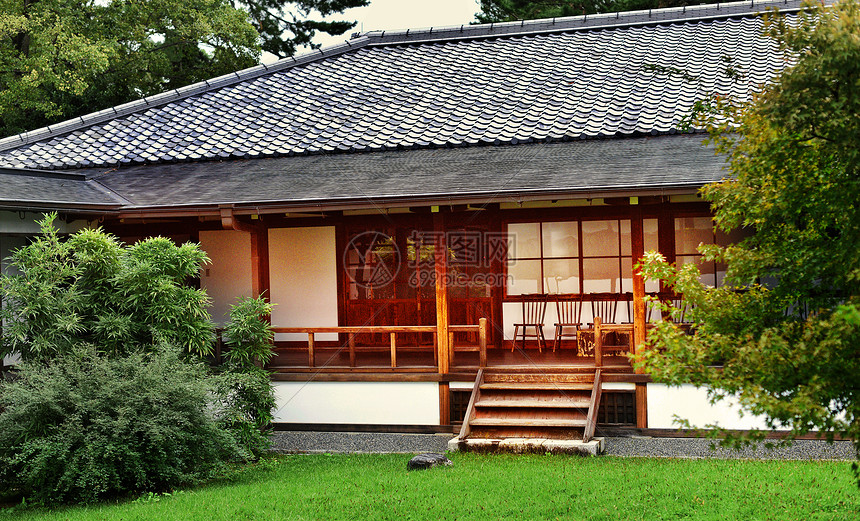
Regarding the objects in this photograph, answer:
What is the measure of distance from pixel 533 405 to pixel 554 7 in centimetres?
2095

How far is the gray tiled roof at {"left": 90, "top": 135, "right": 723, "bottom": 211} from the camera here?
30.6ft

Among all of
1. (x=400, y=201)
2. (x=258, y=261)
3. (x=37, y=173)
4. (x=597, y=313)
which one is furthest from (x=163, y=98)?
(x=597, y=313)

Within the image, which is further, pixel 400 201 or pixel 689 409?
pixel 400 201


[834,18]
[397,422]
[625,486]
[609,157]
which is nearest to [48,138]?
[397,422]

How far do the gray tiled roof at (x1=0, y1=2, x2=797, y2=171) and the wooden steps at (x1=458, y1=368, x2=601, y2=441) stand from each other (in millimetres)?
3570

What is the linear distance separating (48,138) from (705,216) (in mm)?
10424

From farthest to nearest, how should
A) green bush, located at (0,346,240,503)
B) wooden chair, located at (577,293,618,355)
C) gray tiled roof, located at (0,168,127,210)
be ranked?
wooden chair, located at (577,293,618,355), gray tiled roof, located at (0,168,127,210), green bush, located at (0,346,240,503)

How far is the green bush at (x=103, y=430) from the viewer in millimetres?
7422

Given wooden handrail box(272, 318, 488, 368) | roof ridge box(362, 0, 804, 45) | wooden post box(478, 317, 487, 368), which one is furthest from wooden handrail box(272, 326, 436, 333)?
roof ridge box(362, 0, 804, 45)

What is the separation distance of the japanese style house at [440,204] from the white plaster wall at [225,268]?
0.10 feet

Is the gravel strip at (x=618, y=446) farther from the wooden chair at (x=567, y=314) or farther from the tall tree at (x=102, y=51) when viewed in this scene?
the tall tree at (x=102, y=51)

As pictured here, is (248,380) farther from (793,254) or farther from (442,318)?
(793,254)

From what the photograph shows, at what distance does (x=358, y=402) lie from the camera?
10289mm

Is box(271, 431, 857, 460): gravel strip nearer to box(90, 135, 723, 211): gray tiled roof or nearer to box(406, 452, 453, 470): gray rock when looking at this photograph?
A: box(406, 452, 453, 470): gray rock
